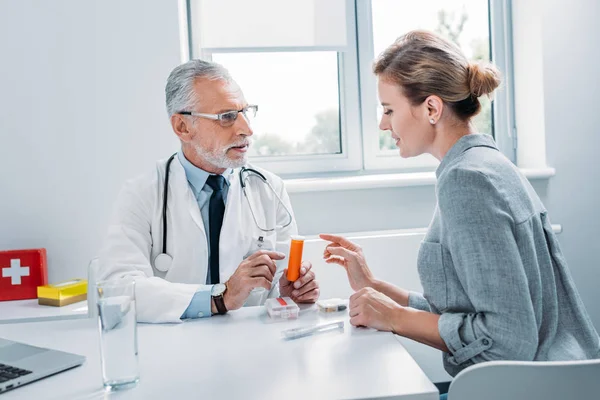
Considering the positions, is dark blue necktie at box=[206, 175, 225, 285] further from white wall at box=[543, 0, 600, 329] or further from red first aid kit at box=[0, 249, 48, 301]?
white wall at box=[543, 0, 600, 329]

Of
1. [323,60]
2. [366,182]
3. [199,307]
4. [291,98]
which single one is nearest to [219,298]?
[199,307]

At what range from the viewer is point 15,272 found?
2.18 m

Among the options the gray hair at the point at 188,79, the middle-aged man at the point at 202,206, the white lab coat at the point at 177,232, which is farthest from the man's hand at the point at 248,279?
the gray hair at the point at 188,79

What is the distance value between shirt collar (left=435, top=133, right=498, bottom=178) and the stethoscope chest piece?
34.2 inches

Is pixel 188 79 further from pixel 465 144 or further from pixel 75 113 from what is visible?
pixel 465 144

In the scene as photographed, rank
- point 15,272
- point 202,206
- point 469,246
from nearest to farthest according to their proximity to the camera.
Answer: point 469,246, point 202,206, point 15,272

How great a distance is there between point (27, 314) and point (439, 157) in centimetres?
139

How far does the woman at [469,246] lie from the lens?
45.7 inches

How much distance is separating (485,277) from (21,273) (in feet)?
5.67

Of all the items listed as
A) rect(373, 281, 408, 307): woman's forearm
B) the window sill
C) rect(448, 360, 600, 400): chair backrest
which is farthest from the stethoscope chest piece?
rect(448, 360, 600, 400): chair backrest

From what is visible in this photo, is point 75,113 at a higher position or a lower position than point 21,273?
higher

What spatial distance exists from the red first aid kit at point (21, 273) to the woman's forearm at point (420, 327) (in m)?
1.49

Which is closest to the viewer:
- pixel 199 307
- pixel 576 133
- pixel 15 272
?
pixel 199 307

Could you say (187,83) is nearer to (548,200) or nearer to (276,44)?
(276,44)
